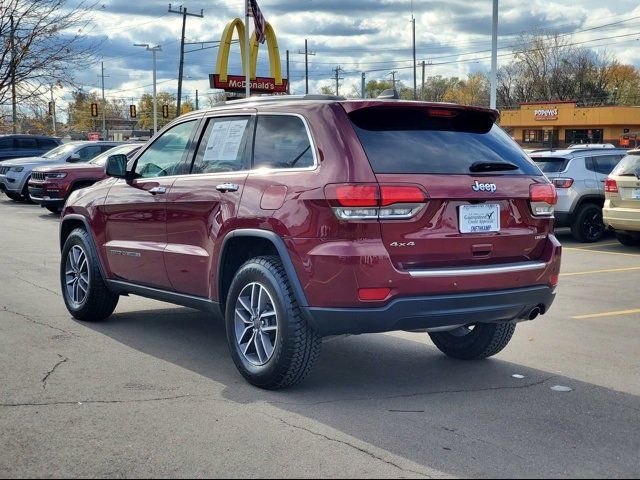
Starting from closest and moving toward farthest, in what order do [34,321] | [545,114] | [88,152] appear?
[34,321] → [88,152] → [545,114]

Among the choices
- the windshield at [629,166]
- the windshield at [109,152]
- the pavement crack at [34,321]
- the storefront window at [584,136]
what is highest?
the storefront window at [584,136]

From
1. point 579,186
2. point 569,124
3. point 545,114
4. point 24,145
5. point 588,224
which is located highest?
point 545,114

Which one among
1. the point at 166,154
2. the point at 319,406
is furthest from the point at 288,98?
the point at 319,406

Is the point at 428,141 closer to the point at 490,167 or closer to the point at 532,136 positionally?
the point at 490,167

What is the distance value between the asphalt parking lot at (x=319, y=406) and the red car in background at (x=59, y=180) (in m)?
11.7

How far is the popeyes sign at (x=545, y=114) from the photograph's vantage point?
239 ft

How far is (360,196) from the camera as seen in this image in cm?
468

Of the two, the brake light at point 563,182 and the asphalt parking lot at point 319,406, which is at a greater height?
the brake light at point 563,182

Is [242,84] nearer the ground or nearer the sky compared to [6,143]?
nearer the sky

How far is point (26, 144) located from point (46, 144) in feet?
2.72

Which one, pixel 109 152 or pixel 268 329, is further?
pixel 109 152

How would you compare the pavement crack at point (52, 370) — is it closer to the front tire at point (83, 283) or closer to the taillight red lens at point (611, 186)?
the front tire at point (83, 283)

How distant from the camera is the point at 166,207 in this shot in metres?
6.23

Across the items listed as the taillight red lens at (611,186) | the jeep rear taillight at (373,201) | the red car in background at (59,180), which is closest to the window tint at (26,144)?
the red car in background at (59,180)
